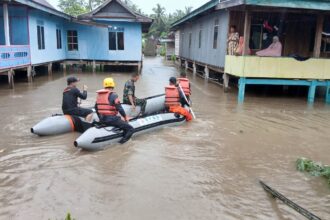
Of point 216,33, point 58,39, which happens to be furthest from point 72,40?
point 216,33

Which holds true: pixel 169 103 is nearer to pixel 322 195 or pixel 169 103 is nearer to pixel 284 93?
pixel 322 195

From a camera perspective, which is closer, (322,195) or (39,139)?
(322,195)

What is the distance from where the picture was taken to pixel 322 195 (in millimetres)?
4738

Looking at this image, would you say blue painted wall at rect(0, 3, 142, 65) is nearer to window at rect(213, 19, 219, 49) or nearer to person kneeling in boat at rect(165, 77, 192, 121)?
window at rect(213, 19, 219, 49)

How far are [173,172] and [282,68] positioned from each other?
7101 mm

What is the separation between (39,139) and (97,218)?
3369 mm

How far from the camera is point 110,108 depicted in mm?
6402

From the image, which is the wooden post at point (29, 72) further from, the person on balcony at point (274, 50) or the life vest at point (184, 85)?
the person on balcony at point (274, 50)

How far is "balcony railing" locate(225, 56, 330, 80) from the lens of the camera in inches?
435

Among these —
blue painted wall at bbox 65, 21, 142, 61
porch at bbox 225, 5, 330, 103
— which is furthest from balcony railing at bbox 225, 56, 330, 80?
blue painted wall at bbox 65, 21, 142, 61

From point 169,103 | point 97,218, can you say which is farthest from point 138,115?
point 97,218

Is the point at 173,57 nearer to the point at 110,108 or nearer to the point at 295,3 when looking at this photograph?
the point at 295,3

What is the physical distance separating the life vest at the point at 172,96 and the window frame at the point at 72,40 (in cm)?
1445

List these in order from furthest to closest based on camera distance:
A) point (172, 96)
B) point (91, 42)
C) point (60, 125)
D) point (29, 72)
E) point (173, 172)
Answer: point (91, 42) → point (29, 72) → point (172, 96) → point (60, 125) → point (173, 172)
